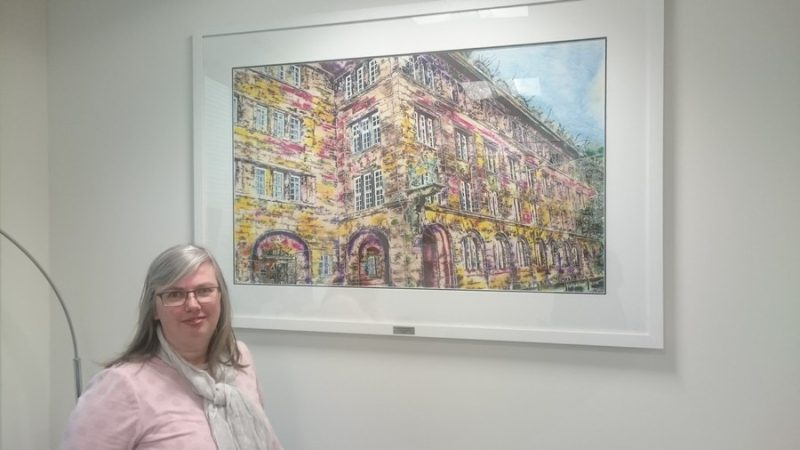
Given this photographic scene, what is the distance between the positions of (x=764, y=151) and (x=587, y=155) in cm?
47

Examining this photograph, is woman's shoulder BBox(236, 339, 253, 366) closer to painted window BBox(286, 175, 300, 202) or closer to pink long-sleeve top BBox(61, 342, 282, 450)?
pink long-sleeve top BBox(61, 342, 282, 450)

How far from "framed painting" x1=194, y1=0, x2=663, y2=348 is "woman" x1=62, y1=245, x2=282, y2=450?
395 mm

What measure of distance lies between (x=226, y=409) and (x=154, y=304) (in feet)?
1.10

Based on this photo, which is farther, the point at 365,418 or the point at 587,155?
the point at 365,418

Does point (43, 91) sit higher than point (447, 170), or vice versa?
point (43, 91)

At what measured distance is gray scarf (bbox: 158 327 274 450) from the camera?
1.21m

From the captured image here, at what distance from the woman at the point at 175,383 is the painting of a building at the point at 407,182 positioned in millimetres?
436

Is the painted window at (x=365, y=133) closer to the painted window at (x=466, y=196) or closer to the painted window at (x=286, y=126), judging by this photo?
the painted window at (x=286, y=126)

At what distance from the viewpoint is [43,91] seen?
190 cm

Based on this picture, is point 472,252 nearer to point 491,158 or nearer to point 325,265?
point 491,158

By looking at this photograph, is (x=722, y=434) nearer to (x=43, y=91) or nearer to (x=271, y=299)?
(x=271, y=299)

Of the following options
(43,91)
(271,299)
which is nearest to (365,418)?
(271,299)

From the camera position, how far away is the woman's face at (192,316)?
1.19 metres

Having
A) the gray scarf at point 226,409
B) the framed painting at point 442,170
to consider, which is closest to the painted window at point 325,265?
the framed painting at point 442,170
